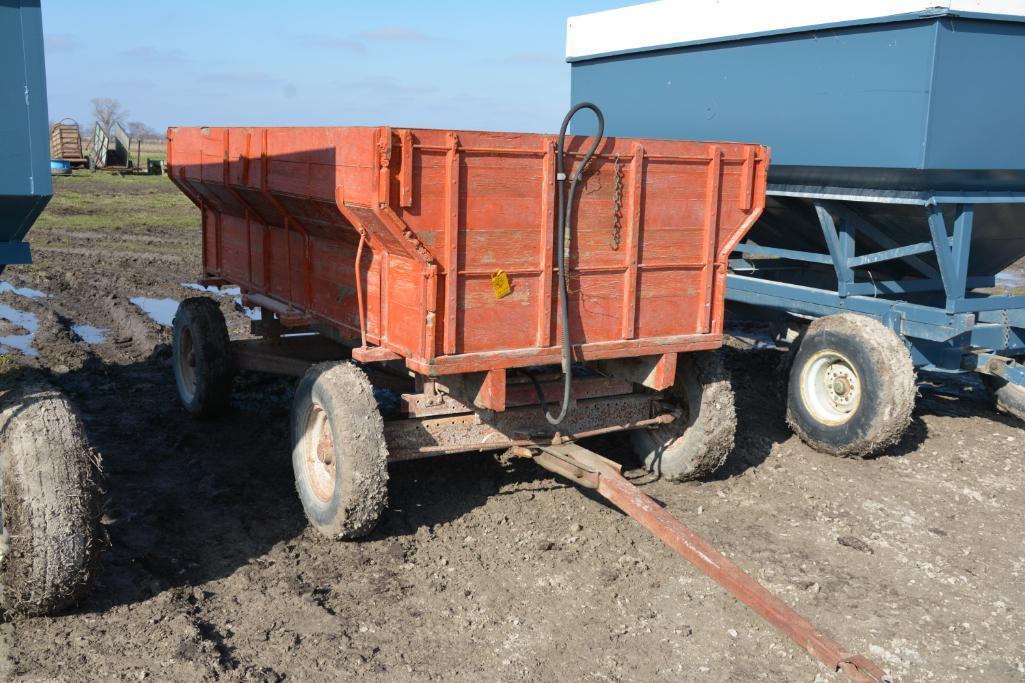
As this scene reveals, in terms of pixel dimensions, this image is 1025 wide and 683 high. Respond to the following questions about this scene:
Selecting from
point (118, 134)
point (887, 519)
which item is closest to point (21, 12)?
point (887, 519)

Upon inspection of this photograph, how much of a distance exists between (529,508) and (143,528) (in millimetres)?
2113

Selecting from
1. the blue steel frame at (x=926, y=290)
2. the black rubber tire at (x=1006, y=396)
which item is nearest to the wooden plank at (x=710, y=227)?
the blue steel frame at (x=926, y=290)

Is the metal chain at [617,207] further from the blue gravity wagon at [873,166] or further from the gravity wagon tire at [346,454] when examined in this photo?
the blue gravity wagon at [873,166]

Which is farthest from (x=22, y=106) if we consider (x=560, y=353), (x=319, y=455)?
(x=560, y=353)

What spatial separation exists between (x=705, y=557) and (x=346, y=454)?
5.98 ft

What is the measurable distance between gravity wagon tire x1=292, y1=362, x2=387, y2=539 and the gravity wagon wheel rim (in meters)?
2.53

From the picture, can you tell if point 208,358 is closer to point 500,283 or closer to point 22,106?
point 500,283

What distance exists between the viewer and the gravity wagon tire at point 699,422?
5637 millimetres

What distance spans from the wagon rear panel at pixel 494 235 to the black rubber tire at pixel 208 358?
115 centimetres

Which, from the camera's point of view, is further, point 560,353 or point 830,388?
point 830,388

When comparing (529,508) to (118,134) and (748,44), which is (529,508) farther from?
(118,134)

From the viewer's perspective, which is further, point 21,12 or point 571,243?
point 571,243

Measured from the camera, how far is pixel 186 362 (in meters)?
7.34

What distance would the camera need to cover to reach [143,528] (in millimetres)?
5035
